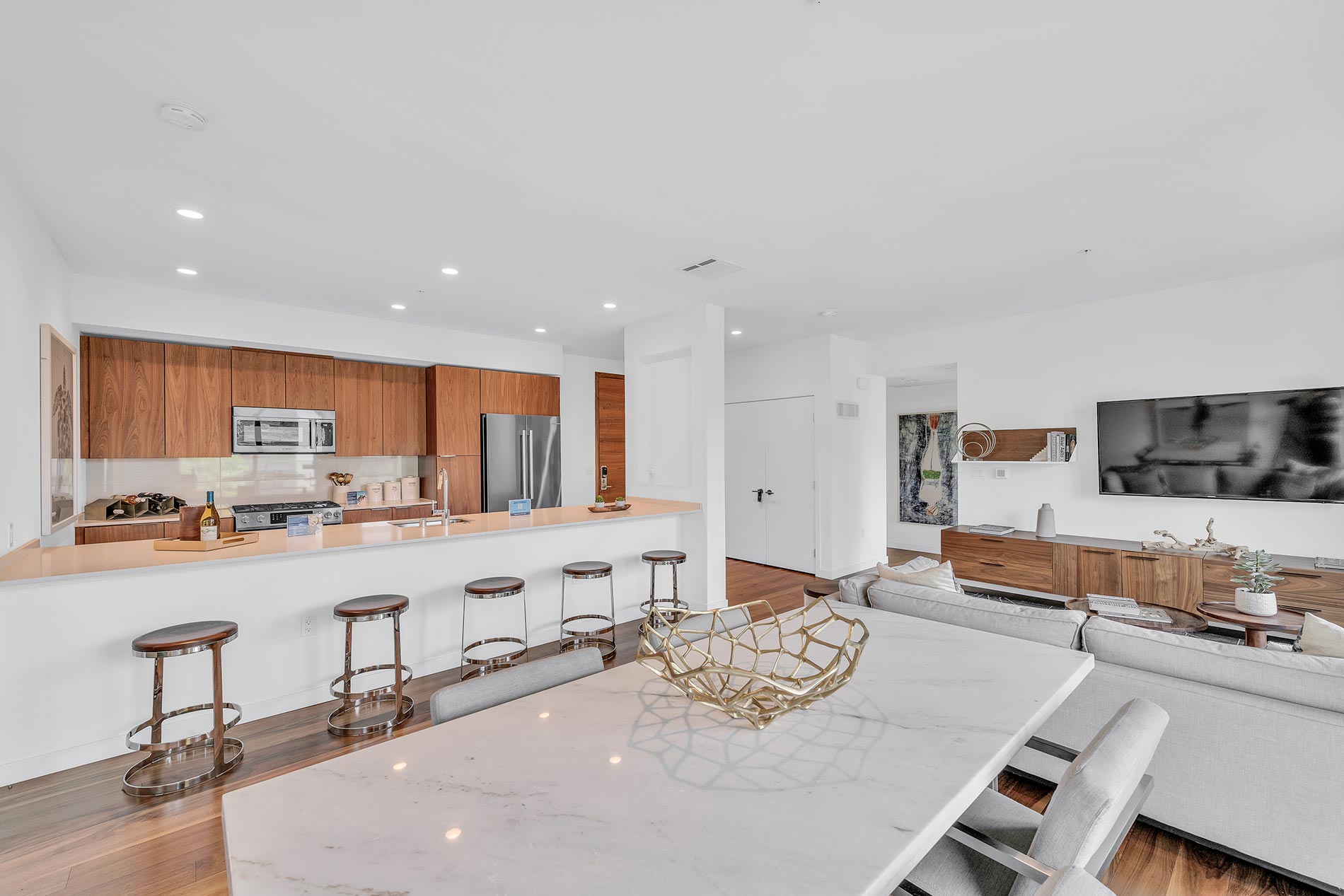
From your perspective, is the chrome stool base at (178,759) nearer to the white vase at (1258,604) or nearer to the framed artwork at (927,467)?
the white vase at (1258,604)

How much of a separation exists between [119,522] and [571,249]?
12.6 feet

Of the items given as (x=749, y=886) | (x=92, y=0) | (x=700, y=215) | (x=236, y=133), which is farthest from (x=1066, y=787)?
(x=236, y=133)

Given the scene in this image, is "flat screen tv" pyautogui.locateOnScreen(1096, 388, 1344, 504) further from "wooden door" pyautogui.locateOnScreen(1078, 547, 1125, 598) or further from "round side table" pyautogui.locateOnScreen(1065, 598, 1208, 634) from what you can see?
"round side table" pyautogui.locateOnScreen(1065, 598, 1208, 634)

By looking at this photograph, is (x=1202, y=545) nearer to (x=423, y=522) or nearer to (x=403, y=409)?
(x=423, y=522)

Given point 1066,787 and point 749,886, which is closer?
point 749,886

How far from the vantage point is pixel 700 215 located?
118 inches

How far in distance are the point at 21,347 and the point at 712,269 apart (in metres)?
3.61

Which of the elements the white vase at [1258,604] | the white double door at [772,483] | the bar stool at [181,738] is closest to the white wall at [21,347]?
the bar stool at [181,738]

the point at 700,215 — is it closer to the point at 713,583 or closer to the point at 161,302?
the point at 713,583

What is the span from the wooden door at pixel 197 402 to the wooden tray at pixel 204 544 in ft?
5.98

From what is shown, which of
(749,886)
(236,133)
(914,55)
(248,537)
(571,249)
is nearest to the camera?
(749,886)

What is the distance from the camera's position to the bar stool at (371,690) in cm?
281

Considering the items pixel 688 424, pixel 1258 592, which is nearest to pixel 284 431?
pixel 688 424

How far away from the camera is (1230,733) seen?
1.78 metres
